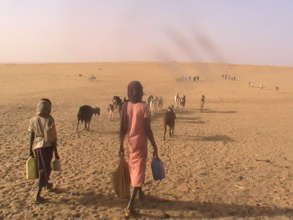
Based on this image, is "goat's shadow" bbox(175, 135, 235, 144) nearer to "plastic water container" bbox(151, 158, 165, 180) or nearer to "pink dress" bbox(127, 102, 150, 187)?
"plastic water container" bbox(151, 158, 165, 180)

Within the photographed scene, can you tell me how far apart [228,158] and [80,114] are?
19.6 feet

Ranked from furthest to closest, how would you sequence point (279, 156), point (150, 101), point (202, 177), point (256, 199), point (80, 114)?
point (150, 101)
point (80, 114)
point (279, 156)
point (202, 177)
point (256, 199)

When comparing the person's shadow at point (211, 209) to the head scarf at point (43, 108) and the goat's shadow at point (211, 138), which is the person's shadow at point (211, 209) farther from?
the goat's shadow at point (211, 138)

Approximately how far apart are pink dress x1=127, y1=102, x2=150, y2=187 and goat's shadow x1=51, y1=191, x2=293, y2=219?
0.78m

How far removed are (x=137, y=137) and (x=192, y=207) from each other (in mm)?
1752

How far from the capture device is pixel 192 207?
5.91 m

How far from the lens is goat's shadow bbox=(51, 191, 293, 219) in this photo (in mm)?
5719

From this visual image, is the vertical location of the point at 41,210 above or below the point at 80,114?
below

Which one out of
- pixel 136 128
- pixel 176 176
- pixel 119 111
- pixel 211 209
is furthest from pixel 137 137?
pixel 119 111

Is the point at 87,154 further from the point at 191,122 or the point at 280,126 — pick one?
the point at 280,126

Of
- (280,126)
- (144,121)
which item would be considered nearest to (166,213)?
(144,121)

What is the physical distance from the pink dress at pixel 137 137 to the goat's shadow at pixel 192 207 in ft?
2.57

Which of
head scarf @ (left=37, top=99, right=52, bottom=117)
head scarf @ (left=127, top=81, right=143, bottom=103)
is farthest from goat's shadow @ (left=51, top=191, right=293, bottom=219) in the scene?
head scarf @ (left=127, top=81, right=143, bottom=103)

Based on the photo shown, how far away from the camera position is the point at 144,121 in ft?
17.2
